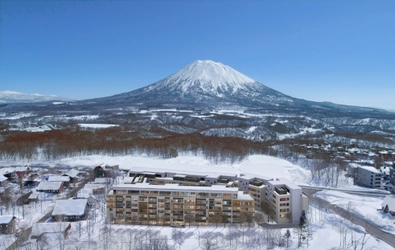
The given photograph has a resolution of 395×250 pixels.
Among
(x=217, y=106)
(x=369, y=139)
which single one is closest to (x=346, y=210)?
(x=369, y=139)

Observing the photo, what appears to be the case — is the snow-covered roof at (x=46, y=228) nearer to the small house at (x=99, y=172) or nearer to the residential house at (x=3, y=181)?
the small house at (x=99, y=172)

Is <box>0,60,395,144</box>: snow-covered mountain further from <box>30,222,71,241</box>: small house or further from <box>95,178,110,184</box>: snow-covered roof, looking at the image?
<box>30,222,71,241</box>: small house

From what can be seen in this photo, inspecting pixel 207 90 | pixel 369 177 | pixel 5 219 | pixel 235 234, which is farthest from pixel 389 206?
pixel 207 90

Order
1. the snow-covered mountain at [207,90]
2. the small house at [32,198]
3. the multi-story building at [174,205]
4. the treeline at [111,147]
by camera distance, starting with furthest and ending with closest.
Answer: the snow-covered mountain at [207,90]
the treeline at [111,147]
the small house at [32,198]
the multi-story building at [174,205]

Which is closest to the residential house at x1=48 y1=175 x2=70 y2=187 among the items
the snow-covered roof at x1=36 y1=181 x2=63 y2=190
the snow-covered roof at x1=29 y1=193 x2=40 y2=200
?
the snow-covered roof at x1=36 y1=181 x2=63 y2=190

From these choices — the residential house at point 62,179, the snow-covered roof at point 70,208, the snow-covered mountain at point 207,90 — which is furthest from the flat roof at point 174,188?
the snow-covered mountain at point 207,90
